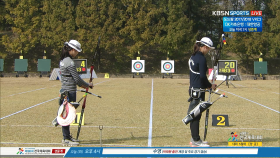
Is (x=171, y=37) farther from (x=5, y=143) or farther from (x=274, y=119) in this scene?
(x=5, y=143)

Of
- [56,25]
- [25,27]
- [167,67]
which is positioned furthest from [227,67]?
[25,27]

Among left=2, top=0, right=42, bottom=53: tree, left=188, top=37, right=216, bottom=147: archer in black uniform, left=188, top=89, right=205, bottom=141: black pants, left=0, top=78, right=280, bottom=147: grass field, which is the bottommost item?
left=0, top=78, right=280, bottom=147: grass field

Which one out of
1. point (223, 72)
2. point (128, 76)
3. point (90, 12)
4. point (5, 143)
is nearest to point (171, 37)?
point (128, 76)

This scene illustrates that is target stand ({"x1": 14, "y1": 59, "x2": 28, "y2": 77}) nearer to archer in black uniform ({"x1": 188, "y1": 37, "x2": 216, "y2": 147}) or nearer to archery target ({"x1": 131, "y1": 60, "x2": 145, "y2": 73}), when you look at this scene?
archery target ({"x1": 131, "y1": 60, "x2": 145, "y2": 73})

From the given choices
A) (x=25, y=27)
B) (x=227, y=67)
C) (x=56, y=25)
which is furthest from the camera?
(x=25, y=27)

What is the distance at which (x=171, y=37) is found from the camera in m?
42.2

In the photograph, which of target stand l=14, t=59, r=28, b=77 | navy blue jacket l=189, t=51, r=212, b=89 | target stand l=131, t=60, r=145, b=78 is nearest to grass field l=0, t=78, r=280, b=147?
navy blue jacket l=189, t=51, r=212, b=89

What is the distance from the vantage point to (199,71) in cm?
639

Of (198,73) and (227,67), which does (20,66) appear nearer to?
(227,67)

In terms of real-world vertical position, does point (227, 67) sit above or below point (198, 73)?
above

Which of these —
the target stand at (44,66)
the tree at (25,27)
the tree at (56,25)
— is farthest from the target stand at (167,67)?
the tree at (25,27)

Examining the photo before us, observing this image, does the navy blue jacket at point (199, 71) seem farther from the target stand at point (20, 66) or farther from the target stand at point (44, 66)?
the target stand at point (20, 66)

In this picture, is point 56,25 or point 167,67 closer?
point 167,67

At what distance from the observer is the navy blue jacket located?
6.30 m
